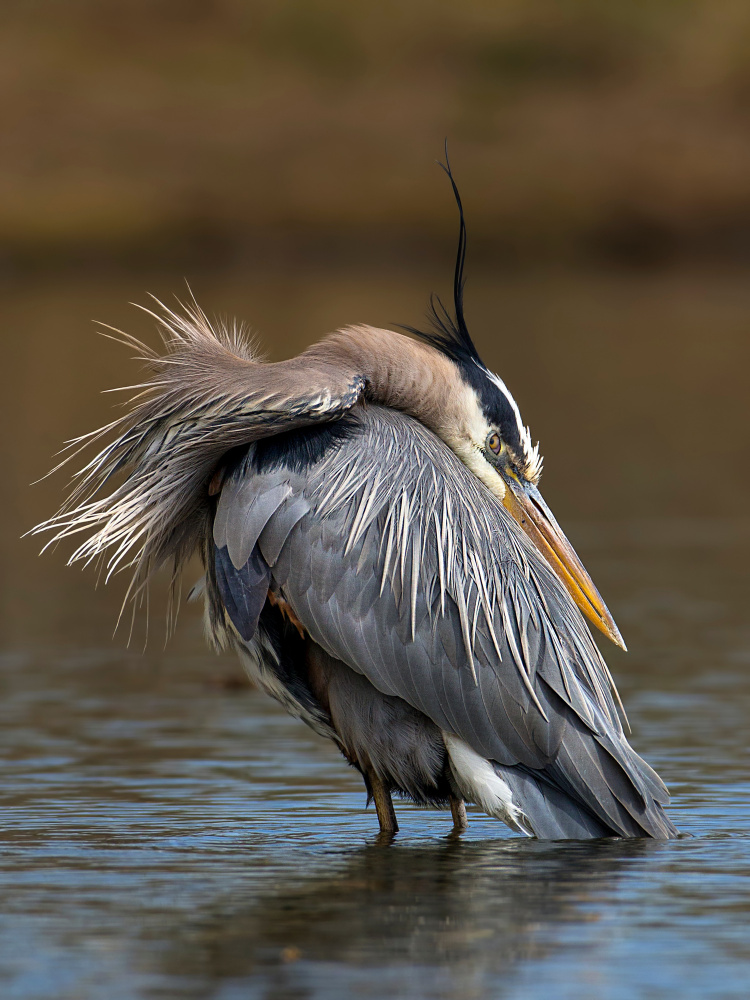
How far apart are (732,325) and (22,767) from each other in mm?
31646

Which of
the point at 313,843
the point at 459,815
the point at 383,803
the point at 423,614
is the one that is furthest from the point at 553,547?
the point at 313,843

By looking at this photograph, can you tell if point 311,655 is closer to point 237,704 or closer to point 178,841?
point 178,841

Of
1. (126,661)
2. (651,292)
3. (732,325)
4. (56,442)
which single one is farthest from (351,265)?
(126,661)

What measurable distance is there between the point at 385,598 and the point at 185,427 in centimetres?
104

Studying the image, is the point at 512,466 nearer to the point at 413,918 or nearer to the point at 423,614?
the point at 423,614

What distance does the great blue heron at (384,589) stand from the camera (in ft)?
23.9

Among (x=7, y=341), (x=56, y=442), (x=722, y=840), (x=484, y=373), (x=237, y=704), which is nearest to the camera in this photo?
(x=722, y=840)

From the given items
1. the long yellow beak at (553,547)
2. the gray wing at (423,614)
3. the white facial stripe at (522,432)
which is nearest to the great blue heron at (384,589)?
the gray wing at (423,614)

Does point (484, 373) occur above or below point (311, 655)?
above

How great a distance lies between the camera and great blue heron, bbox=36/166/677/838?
730cm

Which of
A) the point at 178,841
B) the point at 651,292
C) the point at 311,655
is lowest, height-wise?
the point at 178,841

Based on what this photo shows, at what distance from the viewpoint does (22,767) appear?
870 centimetres

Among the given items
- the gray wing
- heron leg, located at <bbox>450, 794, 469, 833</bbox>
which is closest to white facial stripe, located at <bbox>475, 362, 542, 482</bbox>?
the gray wing

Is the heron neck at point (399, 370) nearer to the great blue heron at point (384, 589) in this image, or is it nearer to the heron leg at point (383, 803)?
the great blue heron at point (384, 589)
